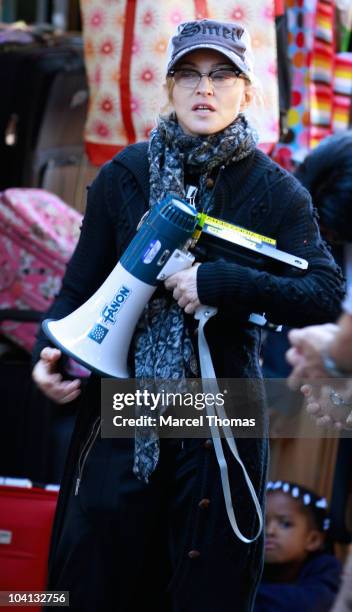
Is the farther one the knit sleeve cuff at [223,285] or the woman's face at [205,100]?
the woman's face at [205,100]

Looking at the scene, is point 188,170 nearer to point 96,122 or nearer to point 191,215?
point 191,215

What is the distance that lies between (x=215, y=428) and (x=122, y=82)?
165cm

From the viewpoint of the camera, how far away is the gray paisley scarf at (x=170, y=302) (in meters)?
2.44

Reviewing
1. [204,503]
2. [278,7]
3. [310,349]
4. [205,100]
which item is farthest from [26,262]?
[310,349]

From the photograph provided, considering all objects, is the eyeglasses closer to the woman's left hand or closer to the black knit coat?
the black knit coat

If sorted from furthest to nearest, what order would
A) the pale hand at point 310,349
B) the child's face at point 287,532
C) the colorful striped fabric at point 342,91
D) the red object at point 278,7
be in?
1. the colorful striped fabric at point 342,91
2. the child's face at point 287,532
3. the red object at point 278,7
4. the pale hand at point 310,349

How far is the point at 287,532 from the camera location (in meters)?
3.99

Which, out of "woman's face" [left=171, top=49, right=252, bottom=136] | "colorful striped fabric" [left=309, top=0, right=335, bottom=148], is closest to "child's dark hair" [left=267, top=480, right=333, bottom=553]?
"colorful striped fabric" [left=309, top=0, right=335, bottom=148]

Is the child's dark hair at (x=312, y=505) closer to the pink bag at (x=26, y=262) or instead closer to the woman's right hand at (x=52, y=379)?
the pink bag at (x=26, y=262)

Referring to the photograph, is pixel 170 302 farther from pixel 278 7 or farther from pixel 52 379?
pixel 278 7

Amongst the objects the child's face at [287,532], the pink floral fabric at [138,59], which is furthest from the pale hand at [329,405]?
the child's face at [287,532]

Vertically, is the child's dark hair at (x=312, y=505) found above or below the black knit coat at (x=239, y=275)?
below

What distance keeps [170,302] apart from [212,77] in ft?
1.68

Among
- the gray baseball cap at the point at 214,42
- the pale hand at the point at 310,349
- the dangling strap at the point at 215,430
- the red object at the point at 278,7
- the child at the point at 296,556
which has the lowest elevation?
the child at the point at 296,556
